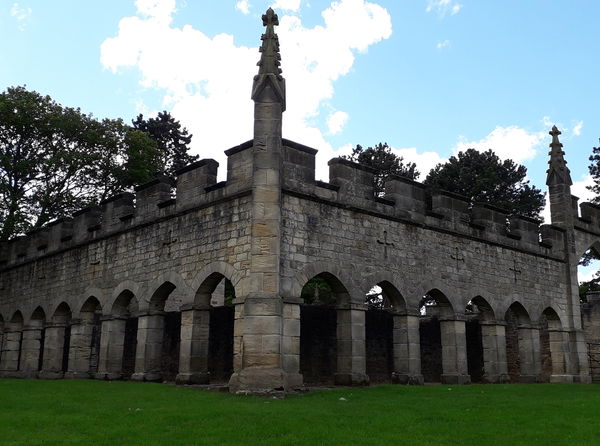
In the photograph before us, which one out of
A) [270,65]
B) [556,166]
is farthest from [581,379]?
[270,65]

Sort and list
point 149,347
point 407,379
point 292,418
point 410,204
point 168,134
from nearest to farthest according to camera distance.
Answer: point 292,418
point 407,379
point 149,347
point 410,204
point 168,134

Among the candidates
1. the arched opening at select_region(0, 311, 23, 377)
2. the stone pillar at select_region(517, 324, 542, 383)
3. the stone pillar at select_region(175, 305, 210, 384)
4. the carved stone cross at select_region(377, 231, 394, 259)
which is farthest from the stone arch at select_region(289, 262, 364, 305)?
the arched opening at select_region(0, 311, 23, 377)

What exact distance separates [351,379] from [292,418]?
545 cm

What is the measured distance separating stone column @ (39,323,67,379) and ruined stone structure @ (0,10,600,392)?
4cm

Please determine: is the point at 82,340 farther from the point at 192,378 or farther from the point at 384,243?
the point at 384,243

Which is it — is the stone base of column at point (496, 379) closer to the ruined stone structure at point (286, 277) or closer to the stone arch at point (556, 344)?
the ruined stone structure at point (286, 277)

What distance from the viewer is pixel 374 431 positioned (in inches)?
313

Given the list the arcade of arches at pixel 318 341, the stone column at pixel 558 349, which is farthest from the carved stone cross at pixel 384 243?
the stone column at pixel 558 349

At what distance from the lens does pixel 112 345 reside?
679 inches

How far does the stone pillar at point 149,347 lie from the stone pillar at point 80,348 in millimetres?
3612

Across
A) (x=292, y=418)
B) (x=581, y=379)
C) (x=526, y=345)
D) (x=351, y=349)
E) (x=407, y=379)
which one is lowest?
(x=292, y=418)

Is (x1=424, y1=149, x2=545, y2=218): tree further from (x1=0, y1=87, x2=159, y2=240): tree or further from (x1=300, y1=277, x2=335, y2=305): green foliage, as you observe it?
(x1=0, y1=87, x2=159, y2=240): tree

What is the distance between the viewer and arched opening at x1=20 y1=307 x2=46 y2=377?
21.3 meters

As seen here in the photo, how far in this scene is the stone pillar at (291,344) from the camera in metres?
12.7
